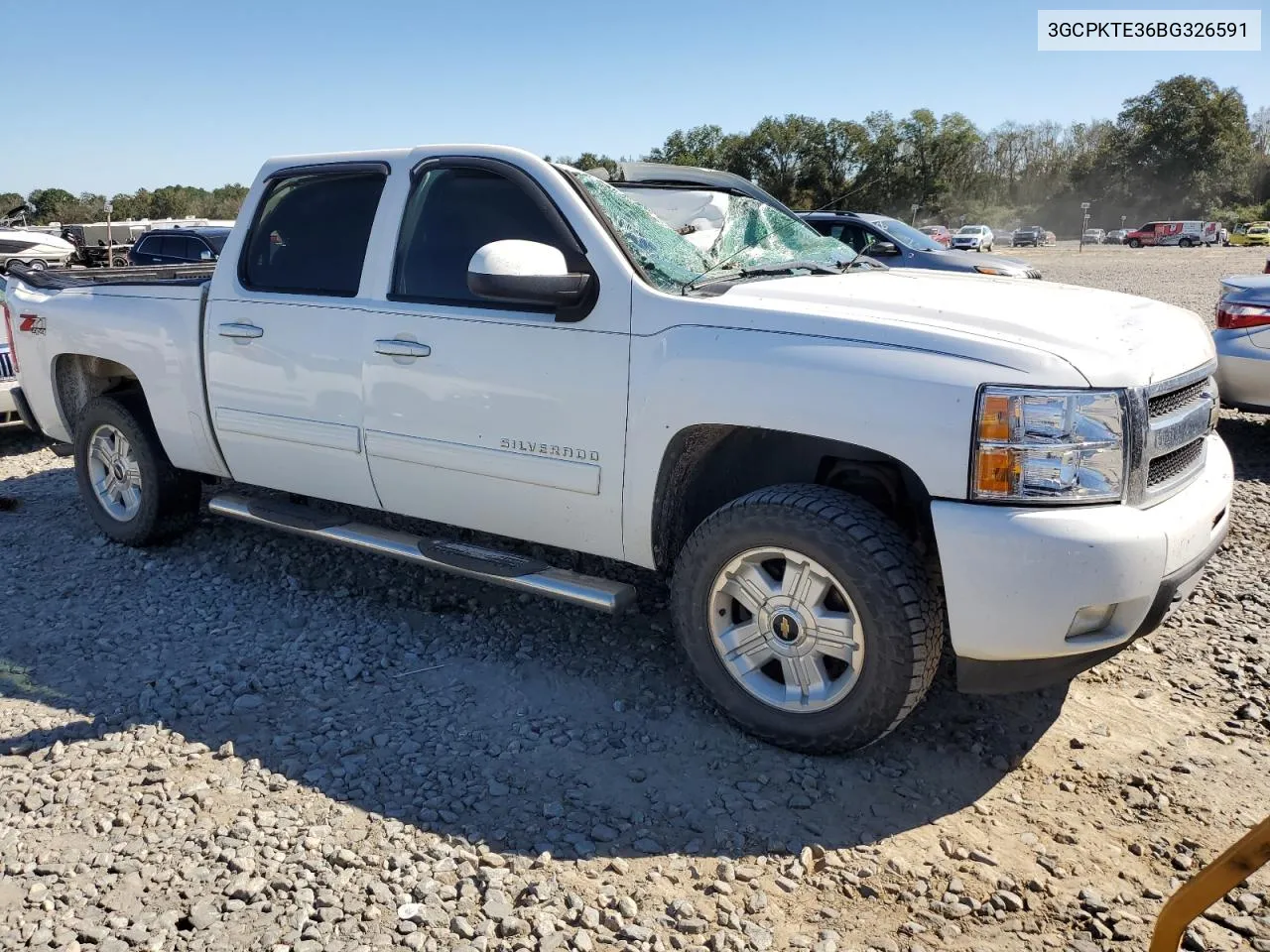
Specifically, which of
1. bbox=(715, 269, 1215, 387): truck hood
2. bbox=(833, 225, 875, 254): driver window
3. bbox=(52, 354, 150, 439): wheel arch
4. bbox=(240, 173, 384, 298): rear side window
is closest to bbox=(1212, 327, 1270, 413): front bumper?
bbox=(715, 269, 1215, 387): truck hood

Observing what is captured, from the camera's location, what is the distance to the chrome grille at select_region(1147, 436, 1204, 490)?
3.21 metres

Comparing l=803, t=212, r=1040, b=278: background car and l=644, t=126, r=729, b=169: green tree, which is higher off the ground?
l=644, t=126, r=729, b=169: green tree

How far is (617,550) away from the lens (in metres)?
3.78

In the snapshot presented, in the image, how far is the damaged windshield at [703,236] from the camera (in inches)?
151

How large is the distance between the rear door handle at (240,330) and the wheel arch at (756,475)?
2093 millimetres

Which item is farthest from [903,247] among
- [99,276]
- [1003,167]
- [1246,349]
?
[1003,167]

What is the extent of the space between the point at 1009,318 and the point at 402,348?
2.23 metres

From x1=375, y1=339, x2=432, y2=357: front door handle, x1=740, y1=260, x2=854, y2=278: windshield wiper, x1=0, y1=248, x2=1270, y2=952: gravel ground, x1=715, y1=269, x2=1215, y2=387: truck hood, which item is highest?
x1=740, y1=260, x2=854, y2=278: windshield wiper

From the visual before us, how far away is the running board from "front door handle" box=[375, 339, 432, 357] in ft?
2.52

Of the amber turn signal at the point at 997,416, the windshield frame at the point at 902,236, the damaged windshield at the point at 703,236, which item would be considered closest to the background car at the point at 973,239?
the windshield frame at the point at 902,236

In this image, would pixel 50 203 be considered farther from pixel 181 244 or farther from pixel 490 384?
pixel 490 384

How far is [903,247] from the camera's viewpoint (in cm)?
1370

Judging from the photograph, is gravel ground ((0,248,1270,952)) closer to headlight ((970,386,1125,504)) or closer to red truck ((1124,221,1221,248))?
headlight ((970,386,1125,504))

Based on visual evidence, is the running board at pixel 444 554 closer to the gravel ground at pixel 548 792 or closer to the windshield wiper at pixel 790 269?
the gravel ground at pixel 548 792
